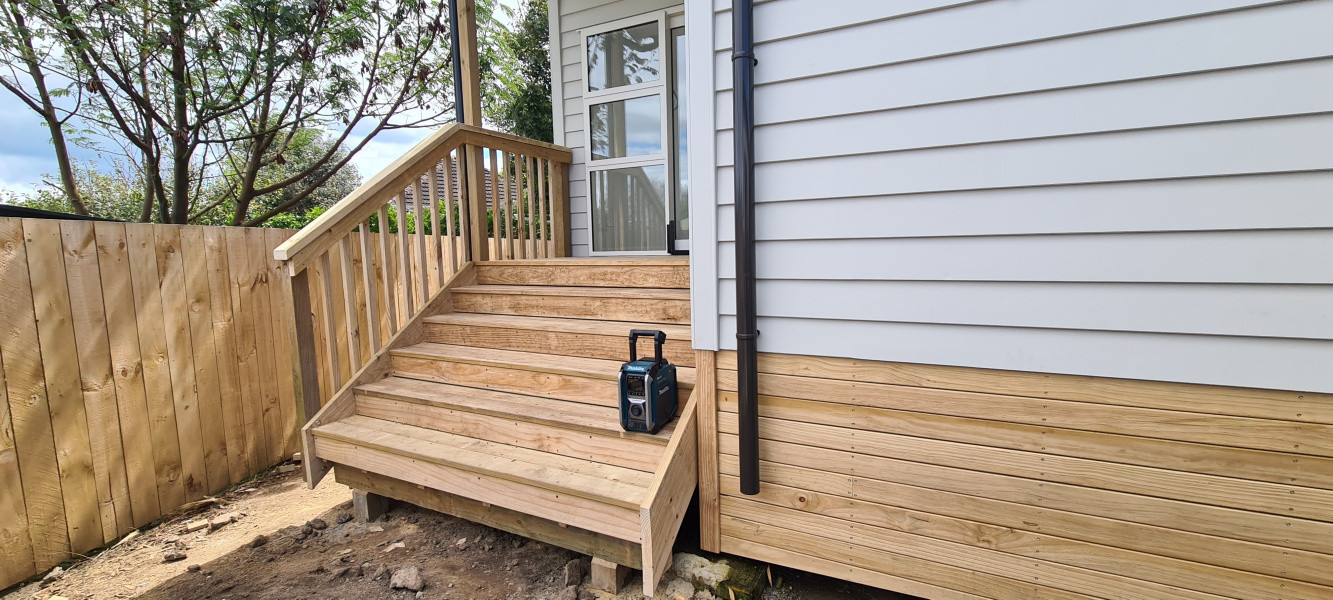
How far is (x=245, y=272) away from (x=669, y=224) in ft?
8.52

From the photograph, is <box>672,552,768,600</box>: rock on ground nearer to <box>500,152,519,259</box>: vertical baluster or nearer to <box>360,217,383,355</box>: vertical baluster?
<box>360,217,383,355</box>: vertical baluster

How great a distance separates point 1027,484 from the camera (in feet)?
5.03

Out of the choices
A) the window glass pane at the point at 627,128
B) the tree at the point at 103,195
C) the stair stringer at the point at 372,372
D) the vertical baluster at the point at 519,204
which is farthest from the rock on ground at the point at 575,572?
the tree at the point at 103,195

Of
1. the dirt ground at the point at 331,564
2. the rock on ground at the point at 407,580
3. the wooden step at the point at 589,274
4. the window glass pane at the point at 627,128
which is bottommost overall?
the dirt ground at the point at 331,564

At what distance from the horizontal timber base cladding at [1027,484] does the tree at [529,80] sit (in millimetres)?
6540

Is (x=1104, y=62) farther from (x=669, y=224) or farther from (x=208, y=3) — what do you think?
(x=208, y=3)

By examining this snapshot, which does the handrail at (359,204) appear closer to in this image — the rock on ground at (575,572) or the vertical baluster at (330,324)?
the vertical baluster at (330,324)

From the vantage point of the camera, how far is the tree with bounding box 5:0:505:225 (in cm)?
383

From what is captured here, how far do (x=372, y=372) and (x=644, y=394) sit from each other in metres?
1.58

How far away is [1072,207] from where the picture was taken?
1.40 metres

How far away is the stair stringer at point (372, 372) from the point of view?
2250mm

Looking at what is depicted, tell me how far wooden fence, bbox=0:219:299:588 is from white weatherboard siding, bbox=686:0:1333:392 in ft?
7.45

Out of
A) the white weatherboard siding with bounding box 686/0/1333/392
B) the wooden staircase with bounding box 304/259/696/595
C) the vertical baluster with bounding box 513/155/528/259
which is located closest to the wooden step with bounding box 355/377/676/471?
the wooden staircase with bounding box 304/259/696/595

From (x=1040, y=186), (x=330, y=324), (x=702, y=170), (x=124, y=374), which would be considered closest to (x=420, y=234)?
(x=330, y=324)
